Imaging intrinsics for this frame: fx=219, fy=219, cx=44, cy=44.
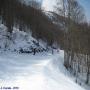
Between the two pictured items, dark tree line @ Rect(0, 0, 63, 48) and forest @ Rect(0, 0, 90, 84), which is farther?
dark tree line @ Rect(0, 0, 63, 48)

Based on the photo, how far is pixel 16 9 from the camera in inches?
1885

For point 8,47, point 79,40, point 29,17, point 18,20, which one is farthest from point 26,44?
point 29,17

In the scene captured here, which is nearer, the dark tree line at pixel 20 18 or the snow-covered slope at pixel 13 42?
the snow-covered slope at pixel 13 42

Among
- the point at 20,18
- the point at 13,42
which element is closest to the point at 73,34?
the point at 13,42

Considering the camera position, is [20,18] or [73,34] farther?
[20,18]

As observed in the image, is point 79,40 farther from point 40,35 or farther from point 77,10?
point 40,35

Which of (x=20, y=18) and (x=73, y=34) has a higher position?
(x=20, y=18)

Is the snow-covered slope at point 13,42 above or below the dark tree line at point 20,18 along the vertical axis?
below

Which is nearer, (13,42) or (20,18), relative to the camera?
(13,42)

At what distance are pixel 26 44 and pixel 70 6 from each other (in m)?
11.0

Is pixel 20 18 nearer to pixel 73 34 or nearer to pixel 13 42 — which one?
pixel 13 42

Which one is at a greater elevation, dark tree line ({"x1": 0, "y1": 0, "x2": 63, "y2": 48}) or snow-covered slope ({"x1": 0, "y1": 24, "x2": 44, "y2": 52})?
dark tree line ({"x1": 0, "y1": 0, "x2": 63, "y2": 48})

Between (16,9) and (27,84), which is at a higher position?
(16,9)

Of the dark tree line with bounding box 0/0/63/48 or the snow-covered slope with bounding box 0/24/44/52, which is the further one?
the dark tree line with bounding box 0/0/63/48
